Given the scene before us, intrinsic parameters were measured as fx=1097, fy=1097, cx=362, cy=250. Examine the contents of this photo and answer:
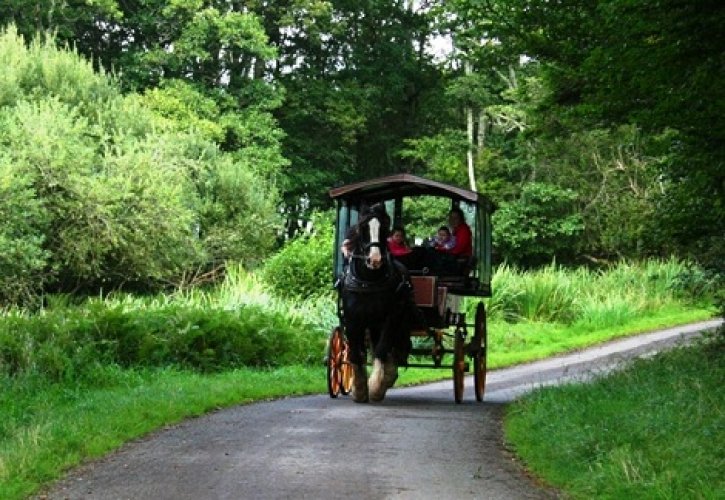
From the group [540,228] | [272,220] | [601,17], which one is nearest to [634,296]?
[540,228]

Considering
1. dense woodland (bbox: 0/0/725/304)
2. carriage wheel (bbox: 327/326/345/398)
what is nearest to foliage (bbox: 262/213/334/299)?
dense woodland (bbox: 0/0/725/304)

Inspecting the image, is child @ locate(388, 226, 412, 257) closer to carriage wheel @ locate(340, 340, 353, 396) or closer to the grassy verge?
carriage wheel @ locate(340, 340, 353, 396)

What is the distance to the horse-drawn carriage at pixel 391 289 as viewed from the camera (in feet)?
45.3

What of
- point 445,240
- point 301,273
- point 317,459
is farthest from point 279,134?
point 317,459

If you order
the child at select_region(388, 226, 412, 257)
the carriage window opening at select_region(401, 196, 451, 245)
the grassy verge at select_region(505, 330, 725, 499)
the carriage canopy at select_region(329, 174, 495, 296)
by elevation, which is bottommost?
the grassy verge at select_region(505, 330, 725, 499)

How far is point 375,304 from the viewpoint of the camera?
1388 cm

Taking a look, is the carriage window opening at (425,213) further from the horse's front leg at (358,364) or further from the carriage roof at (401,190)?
the horse's front leg at (358,364)

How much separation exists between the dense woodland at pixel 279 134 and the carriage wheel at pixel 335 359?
178 inches

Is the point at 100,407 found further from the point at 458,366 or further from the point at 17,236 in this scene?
the point at 17,236

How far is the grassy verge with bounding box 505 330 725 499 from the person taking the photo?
742 centimetres

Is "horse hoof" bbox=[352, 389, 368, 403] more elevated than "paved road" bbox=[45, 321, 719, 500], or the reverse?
"paved road" bbox=[45, 321, 719, 500]

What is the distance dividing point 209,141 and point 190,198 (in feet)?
13.3

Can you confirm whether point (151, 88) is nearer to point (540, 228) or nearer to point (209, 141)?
point (209, 141)

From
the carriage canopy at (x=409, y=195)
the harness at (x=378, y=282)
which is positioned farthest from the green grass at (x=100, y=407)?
the carriage canopy at (x=409, y=195)
